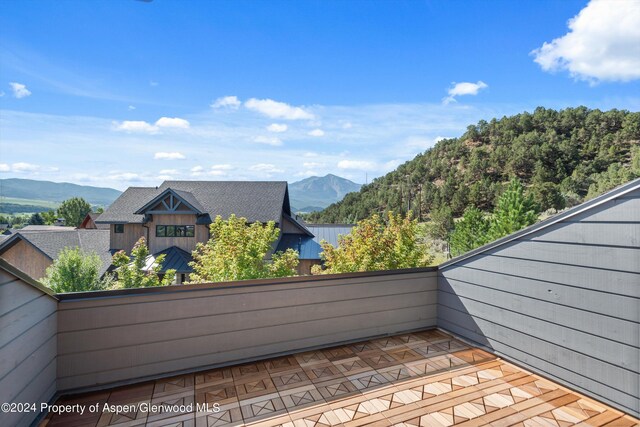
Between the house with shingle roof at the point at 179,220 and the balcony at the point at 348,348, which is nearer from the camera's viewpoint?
the balcony at the point at 348,348

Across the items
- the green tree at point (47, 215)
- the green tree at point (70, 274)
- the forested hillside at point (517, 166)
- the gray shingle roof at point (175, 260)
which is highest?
the forested hillside at point (517, 166)

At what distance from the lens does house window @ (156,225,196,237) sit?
11305 millimetres

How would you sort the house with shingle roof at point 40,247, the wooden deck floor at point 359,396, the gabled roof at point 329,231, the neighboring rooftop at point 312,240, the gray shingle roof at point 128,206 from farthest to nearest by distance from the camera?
1. the gabled roof at point 329,231
2. the gray shingle roof at point 128,206
3. the neighboring rooftop at point 312,240
4. the house with shingle roof at point 40,247
5. the wooden deck floor at point 359,396

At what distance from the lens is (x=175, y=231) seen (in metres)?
11.3

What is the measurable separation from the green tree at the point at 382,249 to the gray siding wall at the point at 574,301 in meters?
1.61

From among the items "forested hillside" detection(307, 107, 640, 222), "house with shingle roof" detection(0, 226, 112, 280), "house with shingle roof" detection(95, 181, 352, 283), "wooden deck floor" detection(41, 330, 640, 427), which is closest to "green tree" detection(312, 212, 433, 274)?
"wooden deck floor" detection(41, 330, 640, 427)

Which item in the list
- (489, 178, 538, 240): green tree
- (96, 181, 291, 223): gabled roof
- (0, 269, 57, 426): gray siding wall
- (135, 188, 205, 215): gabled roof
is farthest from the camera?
(489, 178, 538, 240): green tree

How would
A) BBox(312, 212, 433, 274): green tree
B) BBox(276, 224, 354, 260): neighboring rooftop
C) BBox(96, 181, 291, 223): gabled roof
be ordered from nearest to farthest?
BBox(312, 212, 433, 274): green tree, BBox(276, 224, 354, 260): neighboring rooftop, BBox(96, 181, 291, 223): gabled roof

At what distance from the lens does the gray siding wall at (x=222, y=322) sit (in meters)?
2.53

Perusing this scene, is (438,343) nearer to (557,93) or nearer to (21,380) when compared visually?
(21,380)

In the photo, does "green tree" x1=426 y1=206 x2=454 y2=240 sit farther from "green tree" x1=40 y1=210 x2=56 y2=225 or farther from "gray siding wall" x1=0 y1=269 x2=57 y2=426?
"gray siding wall" x1=0 y1=269 x2=57 y2=426

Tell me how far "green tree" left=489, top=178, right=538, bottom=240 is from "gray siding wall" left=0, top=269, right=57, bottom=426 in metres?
13.2

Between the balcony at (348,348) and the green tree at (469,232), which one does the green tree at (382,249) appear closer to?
the balcony at (348,348)

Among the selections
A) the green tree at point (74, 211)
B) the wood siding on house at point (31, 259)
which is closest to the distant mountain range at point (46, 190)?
the green tree at point (74, 211)
